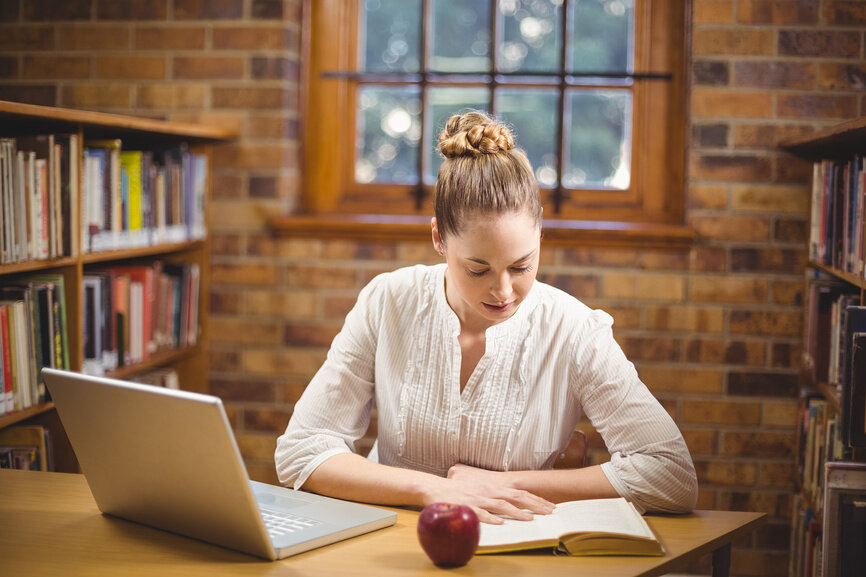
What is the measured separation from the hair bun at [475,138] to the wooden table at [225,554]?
654mm

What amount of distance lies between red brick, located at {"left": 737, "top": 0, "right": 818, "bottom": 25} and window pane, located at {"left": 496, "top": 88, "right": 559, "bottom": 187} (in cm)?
61

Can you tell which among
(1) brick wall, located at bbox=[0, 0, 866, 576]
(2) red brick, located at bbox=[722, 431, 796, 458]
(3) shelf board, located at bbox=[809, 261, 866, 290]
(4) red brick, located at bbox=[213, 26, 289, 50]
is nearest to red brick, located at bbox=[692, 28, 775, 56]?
(1) brick wall, located at bbox=[0, 0, 866, 576]

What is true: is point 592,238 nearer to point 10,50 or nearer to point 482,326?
point 482,326

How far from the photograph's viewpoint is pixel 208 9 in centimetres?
295

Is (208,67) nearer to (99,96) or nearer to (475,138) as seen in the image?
(99,96)

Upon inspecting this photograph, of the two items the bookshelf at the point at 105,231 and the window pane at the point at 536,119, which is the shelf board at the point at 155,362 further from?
the window pane at the point at 536,119

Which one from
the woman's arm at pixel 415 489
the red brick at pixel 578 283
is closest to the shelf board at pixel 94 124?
the woman's arm at pixel 415 489

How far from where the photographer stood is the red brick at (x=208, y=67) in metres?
2.95

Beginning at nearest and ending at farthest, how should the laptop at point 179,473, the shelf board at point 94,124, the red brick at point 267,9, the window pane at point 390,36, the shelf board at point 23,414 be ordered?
the laptop at point 179,473
the shelf board at point 94,124
the shelf board at point 23,414
the red brick at point 267,9
the window pane at point 390,36

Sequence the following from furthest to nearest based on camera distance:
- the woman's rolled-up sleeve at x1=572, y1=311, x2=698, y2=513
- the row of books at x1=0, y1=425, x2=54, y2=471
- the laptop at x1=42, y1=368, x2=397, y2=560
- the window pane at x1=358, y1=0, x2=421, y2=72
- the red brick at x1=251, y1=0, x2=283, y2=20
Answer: the window pane at x1=358, y1=0, x2=421, y2=72 → the red brick at x1=251, y1=0, x2=283, y2=20 → the row of books at x1=0, y1=425, x2=54, y2=471 → the woman's rolled-up sleeve at x1=572, y1=311, x2=698, y2=513 → the laptop at x1=42, y1=368, x2=397, y2=560

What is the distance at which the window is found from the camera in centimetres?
293

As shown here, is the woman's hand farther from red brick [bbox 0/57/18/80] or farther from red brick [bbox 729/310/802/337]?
red brick [bbox 0/57/18/80]

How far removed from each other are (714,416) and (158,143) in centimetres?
196

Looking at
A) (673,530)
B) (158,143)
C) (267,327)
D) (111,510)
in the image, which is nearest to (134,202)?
(158,143)
